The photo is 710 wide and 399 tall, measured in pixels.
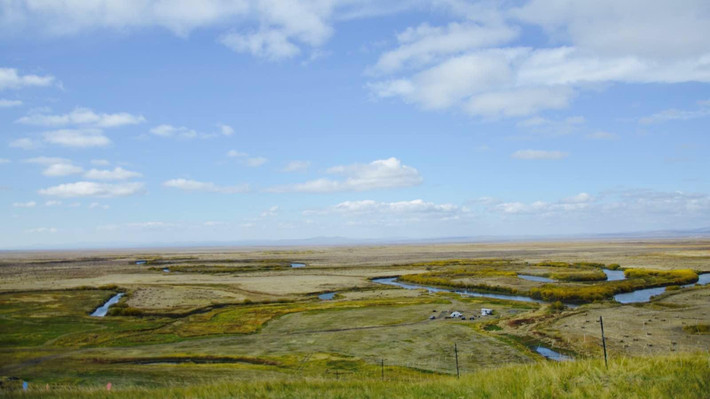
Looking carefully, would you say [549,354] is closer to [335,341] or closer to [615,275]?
[335,341]

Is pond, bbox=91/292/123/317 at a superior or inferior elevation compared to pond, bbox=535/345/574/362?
superior

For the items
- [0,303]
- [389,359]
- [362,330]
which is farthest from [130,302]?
[389,359]

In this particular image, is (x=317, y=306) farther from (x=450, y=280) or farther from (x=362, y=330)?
(x=450, y=280)

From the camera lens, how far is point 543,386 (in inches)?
489

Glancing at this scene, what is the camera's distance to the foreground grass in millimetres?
11727

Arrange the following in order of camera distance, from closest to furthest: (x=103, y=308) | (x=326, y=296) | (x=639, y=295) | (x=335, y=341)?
1. (x=335, y=341)
2. (x=639, y=295)
3. (x=103, y=308)
4. (x=326, y=296)

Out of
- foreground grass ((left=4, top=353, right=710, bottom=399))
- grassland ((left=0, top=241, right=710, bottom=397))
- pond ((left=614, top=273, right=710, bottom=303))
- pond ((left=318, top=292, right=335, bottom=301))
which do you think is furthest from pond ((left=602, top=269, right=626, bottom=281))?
foreground grass ((left=4, top=353, right=710, bottom=399))

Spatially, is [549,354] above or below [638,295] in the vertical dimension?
above

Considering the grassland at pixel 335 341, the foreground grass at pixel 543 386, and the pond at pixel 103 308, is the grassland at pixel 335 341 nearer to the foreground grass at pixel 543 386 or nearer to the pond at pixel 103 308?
the foreground grass at pixel 543 386

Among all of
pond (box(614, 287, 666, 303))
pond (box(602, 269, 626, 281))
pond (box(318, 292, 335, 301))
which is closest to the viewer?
pond (box(614, 287, 666, 303))

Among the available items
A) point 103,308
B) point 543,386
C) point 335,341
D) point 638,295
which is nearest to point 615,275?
point 638,295

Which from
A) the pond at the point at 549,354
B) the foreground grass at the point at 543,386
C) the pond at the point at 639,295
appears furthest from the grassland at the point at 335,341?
the pond at the point at 639,295

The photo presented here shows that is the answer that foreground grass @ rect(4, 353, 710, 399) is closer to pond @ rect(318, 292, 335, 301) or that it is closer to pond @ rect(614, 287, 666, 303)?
pond @ rect(614, 287, 666, 303)

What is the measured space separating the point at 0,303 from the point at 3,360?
38.5 metres
